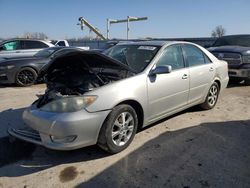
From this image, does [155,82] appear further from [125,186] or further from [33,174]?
[33,174]

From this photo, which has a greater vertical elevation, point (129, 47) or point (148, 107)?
point (129, 47)

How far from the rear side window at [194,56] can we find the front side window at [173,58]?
0.22 meters

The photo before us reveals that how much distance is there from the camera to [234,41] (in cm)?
1005

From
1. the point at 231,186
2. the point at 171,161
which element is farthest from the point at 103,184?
the point at 231,186

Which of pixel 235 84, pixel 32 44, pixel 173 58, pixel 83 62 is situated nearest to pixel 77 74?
pixel 83 62

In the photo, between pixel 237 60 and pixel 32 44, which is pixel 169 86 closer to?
pixel 237 60

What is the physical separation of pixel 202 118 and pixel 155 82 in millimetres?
1667

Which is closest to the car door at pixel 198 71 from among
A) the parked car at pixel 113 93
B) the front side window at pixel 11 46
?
the parked car at pixel 113 93

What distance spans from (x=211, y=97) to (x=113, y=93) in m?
2.91

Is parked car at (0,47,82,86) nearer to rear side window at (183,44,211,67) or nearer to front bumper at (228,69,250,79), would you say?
rear side window at (183,44,211,67)

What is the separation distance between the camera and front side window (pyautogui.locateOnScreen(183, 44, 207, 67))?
500 cm

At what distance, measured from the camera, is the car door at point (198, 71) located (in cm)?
497

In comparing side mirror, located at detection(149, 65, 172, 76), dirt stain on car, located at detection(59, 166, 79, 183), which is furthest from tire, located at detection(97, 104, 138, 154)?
side mirror, located at detection(149, 65, 172, 76)

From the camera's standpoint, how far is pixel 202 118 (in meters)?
5.28
